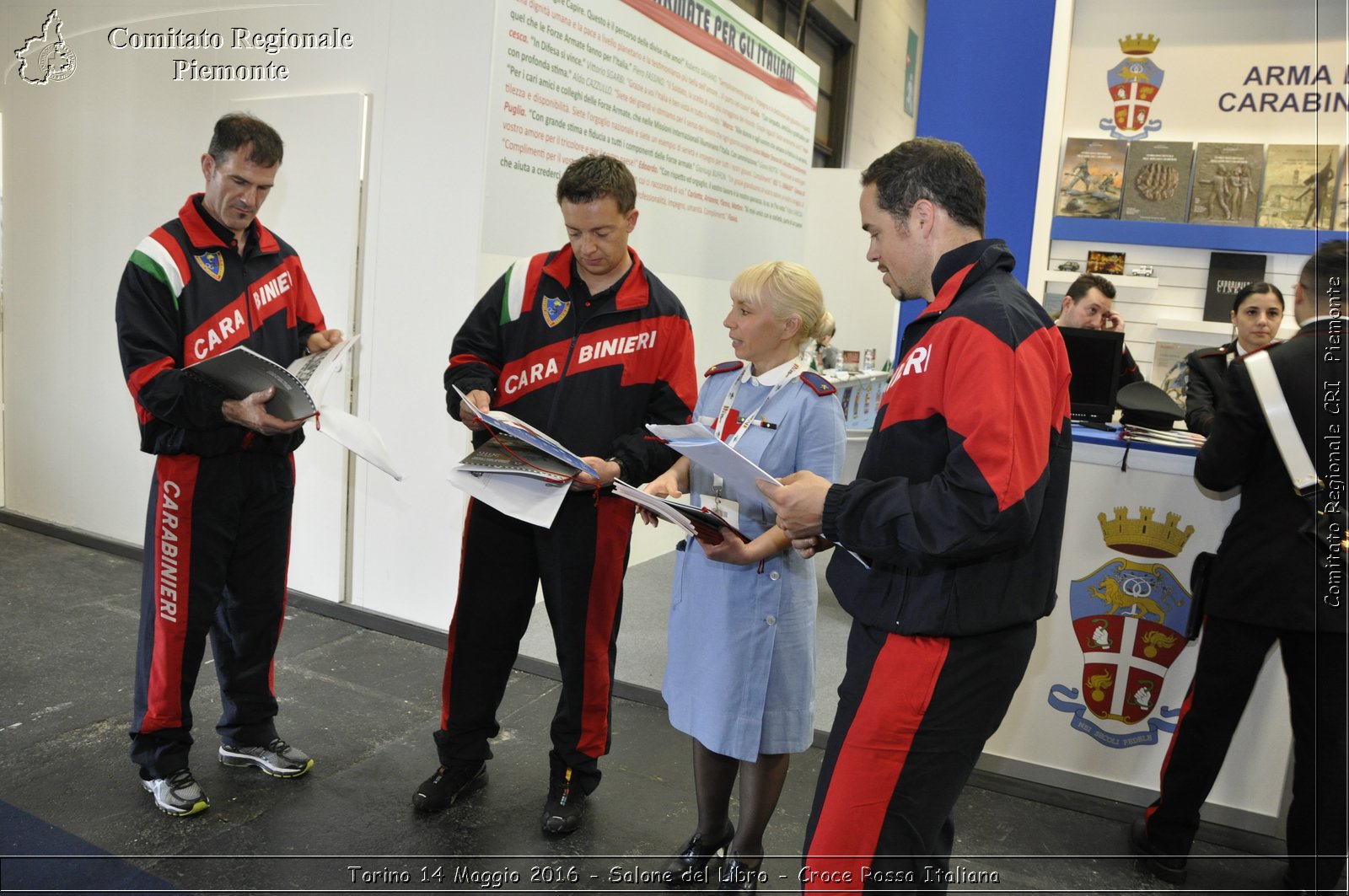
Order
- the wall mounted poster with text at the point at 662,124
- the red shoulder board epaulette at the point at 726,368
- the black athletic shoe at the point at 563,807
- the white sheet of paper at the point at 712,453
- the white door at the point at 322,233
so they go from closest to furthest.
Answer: the white sheet of paper at the point at 712,453 < the red shoulder board epaulette at the point at 726,368 < the black athletic shoe at the point at 563,807 < the wall mounted poster with text at the point at 662,124 < the white door at the point at 322,233

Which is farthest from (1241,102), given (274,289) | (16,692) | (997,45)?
(16,692)

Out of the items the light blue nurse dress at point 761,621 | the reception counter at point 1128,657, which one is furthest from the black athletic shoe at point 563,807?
the reception counter at point 1128,657

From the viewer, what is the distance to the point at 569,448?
2451mm

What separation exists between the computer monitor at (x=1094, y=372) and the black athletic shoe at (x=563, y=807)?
78.0 inches

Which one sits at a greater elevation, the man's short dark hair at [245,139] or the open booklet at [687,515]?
the man's short dark hair at [245,139]

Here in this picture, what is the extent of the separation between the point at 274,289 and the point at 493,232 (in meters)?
1.28

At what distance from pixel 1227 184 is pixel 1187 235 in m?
0.29

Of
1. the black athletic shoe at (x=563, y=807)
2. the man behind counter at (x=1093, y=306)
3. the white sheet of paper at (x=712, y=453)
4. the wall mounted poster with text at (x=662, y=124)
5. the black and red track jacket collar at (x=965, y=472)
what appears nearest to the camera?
the black and red track jacket collar at (x=965, y=472)

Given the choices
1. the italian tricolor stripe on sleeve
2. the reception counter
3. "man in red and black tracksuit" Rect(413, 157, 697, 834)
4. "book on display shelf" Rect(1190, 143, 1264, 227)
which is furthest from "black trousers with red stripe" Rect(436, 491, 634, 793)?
"book on display shelf" Rect(1190, 143, 1264, 227)

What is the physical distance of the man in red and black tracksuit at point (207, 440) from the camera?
7.66 feet

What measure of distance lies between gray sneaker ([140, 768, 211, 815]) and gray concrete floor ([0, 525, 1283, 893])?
3cm

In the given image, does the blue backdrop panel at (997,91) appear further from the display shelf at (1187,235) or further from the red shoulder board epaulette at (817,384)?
the display shelf at (1187,235)

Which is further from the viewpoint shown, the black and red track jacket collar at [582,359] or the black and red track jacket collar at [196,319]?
the black and red track jacket collar at [582,359]


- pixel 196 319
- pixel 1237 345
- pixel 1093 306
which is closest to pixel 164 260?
pixel 196 319
